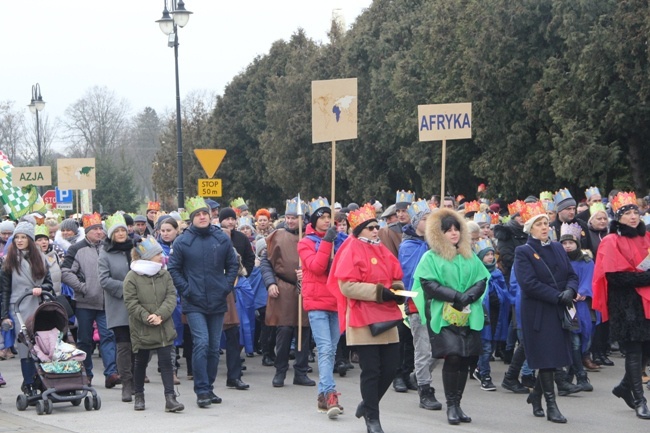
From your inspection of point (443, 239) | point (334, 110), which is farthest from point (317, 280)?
point (334, 110)

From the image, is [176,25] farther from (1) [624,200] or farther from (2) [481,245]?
(1) [624,200]

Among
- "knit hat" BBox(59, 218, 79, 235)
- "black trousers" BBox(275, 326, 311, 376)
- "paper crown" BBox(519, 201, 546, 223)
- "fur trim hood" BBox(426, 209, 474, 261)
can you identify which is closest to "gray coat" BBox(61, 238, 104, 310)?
"black trousers" BBox(275, 326, 311, 376)

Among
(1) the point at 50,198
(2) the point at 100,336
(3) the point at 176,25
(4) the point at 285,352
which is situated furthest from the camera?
(1) the point at 50,198

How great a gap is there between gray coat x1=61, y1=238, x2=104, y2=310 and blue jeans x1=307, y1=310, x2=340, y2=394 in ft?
9.01

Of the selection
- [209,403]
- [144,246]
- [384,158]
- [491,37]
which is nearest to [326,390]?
[209,403]

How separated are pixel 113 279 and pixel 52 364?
4.00 feet

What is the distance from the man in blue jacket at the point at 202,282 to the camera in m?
11.3

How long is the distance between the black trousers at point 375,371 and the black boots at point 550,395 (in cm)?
141

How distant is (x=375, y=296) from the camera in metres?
9.59

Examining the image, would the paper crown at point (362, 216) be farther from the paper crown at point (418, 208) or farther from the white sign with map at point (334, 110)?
the white sign with map at point (334, 110)

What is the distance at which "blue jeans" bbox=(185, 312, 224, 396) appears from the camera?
11305mm

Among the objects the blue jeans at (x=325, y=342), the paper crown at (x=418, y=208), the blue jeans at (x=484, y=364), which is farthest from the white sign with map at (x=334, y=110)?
the blue jeans at (x=484, y=364)

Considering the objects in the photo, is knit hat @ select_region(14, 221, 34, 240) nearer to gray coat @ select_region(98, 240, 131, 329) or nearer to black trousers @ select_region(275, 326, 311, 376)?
gray coat @ select_region(98, 240, 131, 329)

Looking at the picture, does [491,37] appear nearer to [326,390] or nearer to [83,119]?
[326,390]
